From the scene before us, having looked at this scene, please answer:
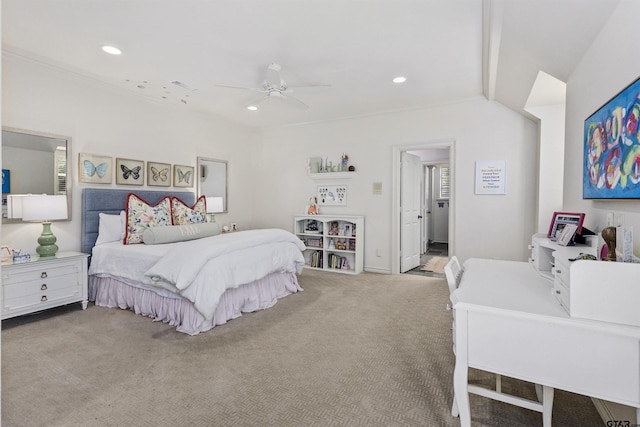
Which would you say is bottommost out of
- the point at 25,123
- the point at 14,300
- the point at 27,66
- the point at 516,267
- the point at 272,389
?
the point at 272,389

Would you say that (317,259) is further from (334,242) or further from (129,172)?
(129,172)

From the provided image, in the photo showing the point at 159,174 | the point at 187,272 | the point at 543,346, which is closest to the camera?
the point at 543,346

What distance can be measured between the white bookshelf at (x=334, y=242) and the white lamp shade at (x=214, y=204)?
49.9 inches

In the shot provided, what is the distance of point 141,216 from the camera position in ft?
12.5

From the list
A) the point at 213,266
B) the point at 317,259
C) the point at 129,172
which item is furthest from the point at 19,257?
the point at 317,259

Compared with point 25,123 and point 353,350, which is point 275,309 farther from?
point 25,123

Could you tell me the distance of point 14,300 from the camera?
288 cm

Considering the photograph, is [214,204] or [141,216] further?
[214,204]

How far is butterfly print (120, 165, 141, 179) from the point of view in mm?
4098

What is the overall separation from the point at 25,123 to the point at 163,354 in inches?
109

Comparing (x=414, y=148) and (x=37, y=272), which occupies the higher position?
(x=414, y=148)

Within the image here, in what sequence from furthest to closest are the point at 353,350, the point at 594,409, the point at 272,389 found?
the point at 353,350 → the point at 272,389 → the point at 594,409

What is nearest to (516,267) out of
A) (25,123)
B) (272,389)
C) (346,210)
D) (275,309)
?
(272,389)

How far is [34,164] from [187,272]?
7.00ft
